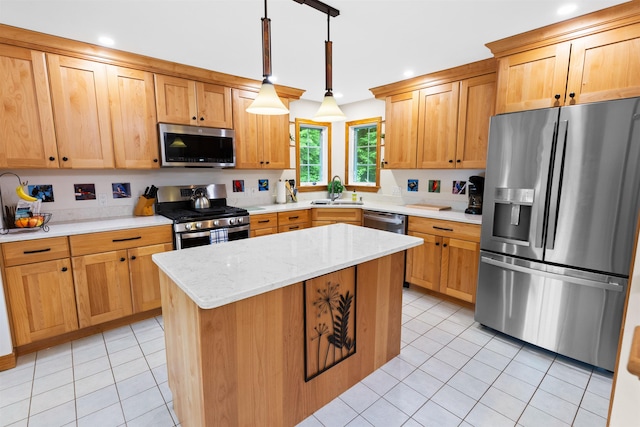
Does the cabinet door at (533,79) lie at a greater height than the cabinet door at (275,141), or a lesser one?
greater

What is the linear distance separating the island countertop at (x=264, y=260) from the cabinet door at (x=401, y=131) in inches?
70.9

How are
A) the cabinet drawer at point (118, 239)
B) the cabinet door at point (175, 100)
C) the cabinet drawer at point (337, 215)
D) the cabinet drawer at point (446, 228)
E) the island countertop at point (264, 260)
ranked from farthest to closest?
1. the cabinet drawer at point (337, 215)
2. the cabinet door at point (175, 100)
3. the cabinet drawer at point (446, 228)
4. the cabinet drawer at point (118, 239)
5. the island countertop at point (264, 260)

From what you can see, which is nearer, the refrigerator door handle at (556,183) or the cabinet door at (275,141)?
the refrigerator door handle at (556,183)

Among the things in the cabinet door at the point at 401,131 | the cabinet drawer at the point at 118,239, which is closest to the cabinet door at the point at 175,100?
the cabinet drawer at the point at 118,239

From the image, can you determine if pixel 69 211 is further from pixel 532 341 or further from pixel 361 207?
pixel 532 341

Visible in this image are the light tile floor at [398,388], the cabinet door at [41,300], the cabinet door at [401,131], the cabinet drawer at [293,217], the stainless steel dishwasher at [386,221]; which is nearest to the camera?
the light tile floor at [398,388]

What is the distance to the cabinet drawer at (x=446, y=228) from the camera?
9.42ft

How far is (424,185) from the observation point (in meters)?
3.87

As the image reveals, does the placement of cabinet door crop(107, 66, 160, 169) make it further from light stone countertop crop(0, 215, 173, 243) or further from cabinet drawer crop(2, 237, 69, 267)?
cabinet drawer crop(2, 237, 69, 267)

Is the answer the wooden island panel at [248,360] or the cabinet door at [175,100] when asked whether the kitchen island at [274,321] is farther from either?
the cabinet door at [175,100]

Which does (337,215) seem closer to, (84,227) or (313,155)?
(313,155)

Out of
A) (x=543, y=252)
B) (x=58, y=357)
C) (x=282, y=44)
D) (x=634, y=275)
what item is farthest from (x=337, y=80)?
(x=58, y=357)

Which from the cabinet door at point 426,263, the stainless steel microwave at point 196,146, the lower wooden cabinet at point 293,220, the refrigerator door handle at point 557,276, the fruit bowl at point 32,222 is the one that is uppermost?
the stainless steel microwave at point 196,146

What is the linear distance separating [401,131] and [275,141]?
1574mm
